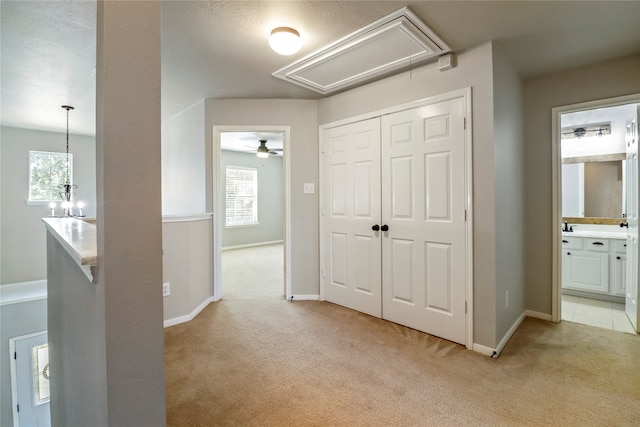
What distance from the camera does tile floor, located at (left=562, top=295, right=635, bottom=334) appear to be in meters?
2.71

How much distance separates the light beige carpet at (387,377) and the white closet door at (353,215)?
16.9 inches

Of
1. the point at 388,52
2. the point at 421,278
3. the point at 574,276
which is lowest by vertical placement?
the point at 574,276

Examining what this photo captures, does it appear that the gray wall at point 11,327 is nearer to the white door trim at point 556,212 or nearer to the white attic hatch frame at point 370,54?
the white attic hatch frame at point 370,54

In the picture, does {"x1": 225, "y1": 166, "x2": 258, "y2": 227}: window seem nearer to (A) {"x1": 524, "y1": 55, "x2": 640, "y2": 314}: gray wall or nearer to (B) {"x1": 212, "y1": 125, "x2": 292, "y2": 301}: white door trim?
(B) {"x1": 212, "y1": 125, "x2": 292, "y2": 301}: white door trim

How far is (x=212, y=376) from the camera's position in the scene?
191 cm

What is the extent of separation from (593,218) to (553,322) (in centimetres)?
206

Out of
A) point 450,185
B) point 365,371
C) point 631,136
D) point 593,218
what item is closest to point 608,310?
point 593,218

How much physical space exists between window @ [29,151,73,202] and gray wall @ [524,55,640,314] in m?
6.85

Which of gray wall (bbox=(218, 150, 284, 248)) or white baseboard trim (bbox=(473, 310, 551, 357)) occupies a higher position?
gray wall (bbox=(218, 150, 284, 248))

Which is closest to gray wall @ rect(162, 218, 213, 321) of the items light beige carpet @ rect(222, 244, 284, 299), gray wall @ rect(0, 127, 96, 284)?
light beige carpet @ rect(222, 244, 284, 299)

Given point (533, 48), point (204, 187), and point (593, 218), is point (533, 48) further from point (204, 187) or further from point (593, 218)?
point (204, 187)

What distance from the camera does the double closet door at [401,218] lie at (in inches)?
92.6

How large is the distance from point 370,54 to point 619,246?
11.6 ft

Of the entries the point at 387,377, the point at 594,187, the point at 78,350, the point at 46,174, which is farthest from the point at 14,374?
the point at 594,187
